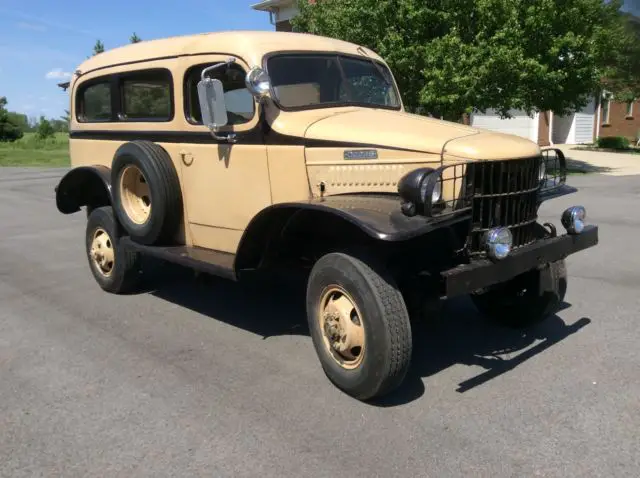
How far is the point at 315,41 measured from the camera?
5.03 metres

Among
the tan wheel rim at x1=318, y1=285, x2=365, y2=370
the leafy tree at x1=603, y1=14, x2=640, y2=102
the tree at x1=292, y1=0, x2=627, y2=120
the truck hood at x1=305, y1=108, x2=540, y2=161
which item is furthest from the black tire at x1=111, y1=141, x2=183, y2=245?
the leafy tree at x1=603, y1=14, x2=640, y2=102

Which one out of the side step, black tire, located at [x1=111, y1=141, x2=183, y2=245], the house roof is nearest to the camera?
the side step

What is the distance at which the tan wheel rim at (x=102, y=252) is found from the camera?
6012mm

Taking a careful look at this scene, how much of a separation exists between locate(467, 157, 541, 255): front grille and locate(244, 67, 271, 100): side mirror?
59.2 inches

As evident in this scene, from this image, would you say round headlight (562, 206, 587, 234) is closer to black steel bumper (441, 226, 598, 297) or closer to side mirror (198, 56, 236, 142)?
black steel bumper (441, 226, 598, 297)

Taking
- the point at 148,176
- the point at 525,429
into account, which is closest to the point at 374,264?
the point at 525,429

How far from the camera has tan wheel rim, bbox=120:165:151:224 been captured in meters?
5.28

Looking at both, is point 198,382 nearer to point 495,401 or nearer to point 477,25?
point 495,401

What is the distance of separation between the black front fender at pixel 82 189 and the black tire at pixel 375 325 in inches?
121

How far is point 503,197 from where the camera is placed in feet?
12.9

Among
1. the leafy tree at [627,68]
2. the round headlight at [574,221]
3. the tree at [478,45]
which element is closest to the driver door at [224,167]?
the round headlight at [574,221]

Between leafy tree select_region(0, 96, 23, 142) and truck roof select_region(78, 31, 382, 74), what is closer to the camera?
truck roof select_region(78, 31, 382, 74)

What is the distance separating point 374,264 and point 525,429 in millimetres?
1201

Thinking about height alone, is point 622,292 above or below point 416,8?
below
